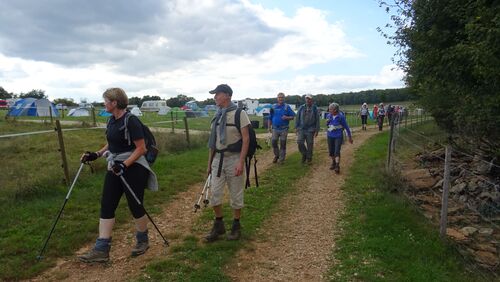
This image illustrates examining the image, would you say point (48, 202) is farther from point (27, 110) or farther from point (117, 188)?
point (27, 110)

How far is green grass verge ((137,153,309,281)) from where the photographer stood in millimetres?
4676

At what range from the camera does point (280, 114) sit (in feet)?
39.7

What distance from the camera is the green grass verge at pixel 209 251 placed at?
15.3 feet

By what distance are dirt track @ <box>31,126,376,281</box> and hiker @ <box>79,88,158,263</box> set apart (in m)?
0.30

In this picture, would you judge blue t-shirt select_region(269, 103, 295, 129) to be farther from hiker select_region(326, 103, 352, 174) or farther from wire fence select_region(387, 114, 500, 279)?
wire fence select_region(387, 114, 500, 279)

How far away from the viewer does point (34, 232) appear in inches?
237

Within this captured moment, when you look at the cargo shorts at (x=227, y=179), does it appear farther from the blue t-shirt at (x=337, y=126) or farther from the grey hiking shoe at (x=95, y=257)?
the blue t-shirt at (x=337, y=126)

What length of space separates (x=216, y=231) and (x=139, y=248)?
3.52 ft

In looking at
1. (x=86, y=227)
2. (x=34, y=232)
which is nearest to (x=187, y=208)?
(x=86, y=227)

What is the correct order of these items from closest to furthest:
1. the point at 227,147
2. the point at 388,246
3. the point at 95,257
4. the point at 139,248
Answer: the point at 95,257 → the point at 139,248 → the point at 227,147 → the point at 388,246

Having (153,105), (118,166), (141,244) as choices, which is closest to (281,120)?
(141,244)

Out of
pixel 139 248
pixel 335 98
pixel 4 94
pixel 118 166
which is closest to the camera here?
pixel 118 166

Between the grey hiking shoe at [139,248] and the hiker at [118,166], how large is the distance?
34 cm

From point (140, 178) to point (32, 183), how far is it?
3.90 m
